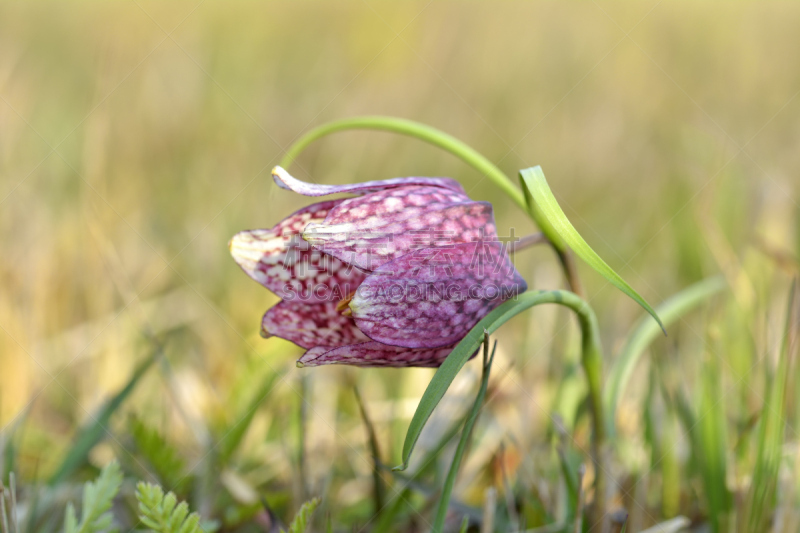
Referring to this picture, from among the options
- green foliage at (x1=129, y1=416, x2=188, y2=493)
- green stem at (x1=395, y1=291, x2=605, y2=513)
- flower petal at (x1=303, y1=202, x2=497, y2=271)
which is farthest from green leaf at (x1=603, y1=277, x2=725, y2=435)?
green foliage at (x1=129, y1=416, x2=188, y2=493)

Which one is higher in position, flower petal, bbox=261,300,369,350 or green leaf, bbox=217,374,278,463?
flower petal, bbox=261,300,369,350

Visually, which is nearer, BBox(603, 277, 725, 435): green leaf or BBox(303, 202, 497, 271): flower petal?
BBox(303, 202, 497, 271): flower petal

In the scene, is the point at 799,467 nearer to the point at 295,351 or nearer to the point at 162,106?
the point at 295,351

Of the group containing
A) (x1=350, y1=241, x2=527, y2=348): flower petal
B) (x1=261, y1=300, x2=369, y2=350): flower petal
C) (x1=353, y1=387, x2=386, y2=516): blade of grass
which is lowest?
(x1=353, y1=387, x2=386, y2=516): blade of grass

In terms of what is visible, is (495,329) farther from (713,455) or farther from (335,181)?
(335,181)

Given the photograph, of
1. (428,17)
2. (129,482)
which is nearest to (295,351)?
(129,482)

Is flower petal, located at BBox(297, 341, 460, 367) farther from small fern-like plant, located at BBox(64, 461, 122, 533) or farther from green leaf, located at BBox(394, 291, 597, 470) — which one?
small fern-like plant, located at BBox(64, 461, 122, 533)

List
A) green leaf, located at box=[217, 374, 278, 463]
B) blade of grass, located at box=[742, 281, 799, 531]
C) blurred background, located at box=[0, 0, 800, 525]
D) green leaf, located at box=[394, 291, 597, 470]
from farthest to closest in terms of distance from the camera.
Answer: blurred background, located at box=[0, 0, 800, 525] → green leaf, located at box=[217, 374, 278, 463] → blade of grass, located at box=[742, 281, 799, 531] → green leaf, located at box=[394, 291, 597, 470]
